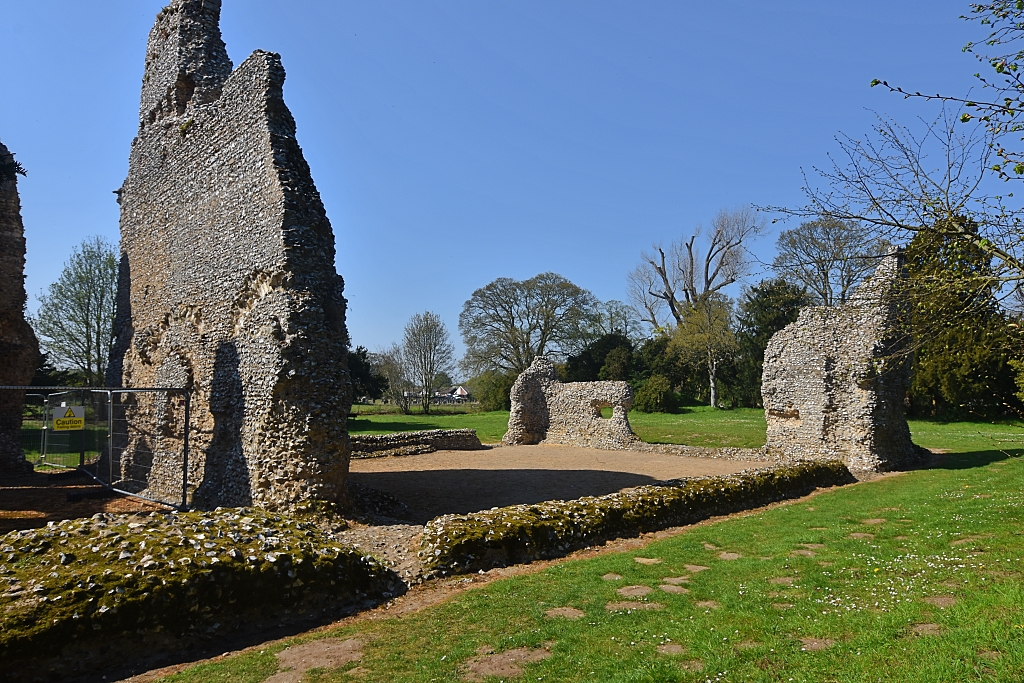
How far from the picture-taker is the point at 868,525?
9.68 m

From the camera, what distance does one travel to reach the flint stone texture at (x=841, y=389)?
671 inches

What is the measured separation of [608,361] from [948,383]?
20.9m

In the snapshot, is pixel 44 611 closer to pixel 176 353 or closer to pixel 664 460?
pixel 176 353

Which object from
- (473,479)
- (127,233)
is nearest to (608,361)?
(473,479)

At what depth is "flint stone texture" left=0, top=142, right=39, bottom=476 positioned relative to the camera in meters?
16.2

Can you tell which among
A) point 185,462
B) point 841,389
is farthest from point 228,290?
point 841,389

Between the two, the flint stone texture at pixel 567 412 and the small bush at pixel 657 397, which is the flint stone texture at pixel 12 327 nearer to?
the flint stone texture at pixel 567 412

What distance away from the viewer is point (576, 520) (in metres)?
9.14

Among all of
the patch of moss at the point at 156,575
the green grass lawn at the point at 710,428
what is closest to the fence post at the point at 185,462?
the patch of moss at the point at 156,575

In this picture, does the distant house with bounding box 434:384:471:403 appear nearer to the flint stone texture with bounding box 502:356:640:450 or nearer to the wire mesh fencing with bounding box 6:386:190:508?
the flint stone texture with bounding box 502:356:640:450

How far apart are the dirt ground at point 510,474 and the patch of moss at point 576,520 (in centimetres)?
261

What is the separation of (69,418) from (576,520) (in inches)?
394

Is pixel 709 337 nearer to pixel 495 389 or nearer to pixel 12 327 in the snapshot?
pixel 495 389

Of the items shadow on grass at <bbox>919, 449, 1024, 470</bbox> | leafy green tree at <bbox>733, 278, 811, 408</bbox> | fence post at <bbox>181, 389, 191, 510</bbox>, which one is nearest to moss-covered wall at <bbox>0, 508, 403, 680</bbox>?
fence post at <bbox>181, 389, 191, 510</bbox>
